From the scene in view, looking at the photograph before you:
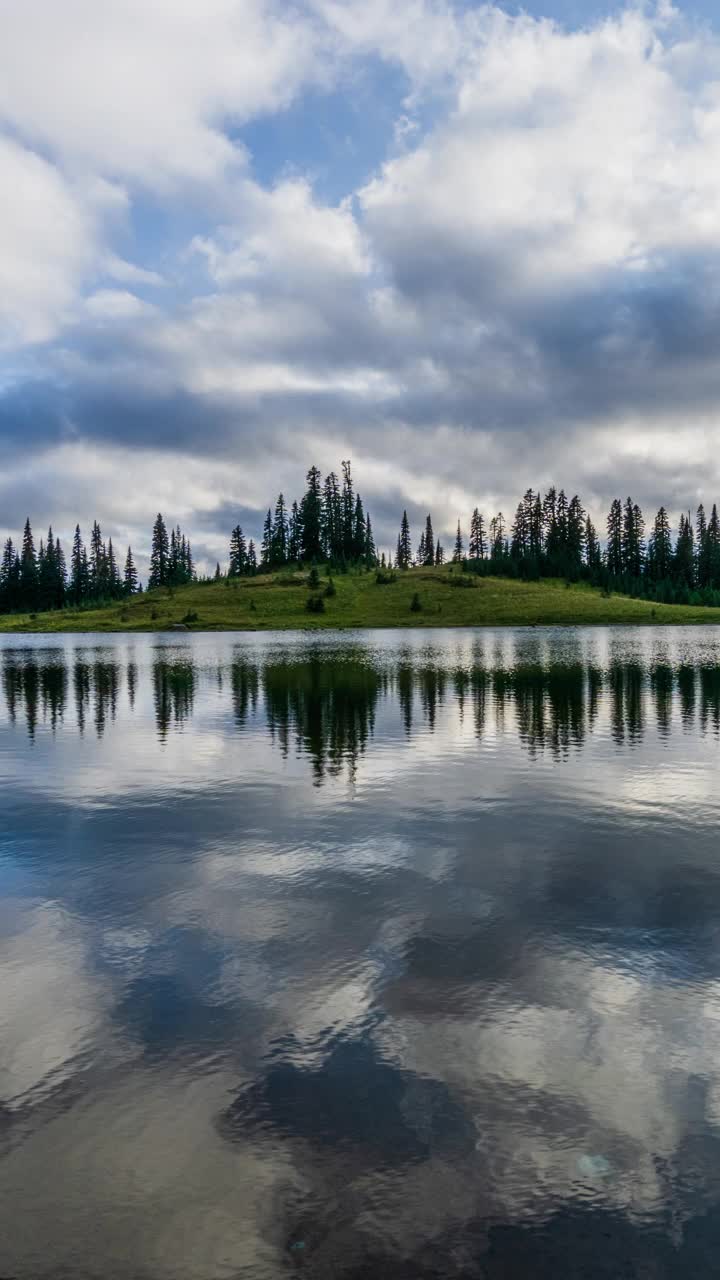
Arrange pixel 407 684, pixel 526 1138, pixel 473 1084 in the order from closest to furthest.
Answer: pixel 526 1138, pixel 473 1084, pixel 407 684

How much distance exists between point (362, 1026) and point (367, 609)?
153899 millimetres

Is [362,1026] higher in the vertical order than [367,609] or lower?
lower

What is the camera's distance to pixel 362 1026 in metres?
9.50

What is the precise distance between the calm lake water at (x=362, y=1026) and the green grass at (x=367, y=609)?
417 ft

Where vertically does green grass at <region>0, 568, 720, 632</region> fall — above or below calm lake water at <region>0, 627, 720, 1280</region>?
above

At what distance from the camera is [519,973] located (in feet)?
35.8

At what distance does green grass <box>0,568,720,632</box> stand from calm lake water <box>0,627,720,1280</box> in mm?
127198

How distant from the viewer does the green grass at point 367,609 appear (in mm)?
152750

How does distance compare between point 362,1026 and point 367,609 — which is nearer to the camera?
point 362,1026

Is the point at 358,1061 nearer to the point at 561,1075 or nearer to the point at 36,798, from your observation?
the point at 561,1075

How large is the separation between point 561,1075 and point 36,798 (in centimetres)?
1803

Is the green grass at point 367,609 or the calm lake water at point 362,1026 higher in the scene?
the green grass at point 367,609

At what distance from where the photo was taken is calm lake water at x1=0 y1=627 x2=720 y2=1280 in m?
6.51

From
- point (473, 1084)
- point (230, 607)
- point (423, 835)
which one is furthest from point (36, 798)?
point (230, 607)
